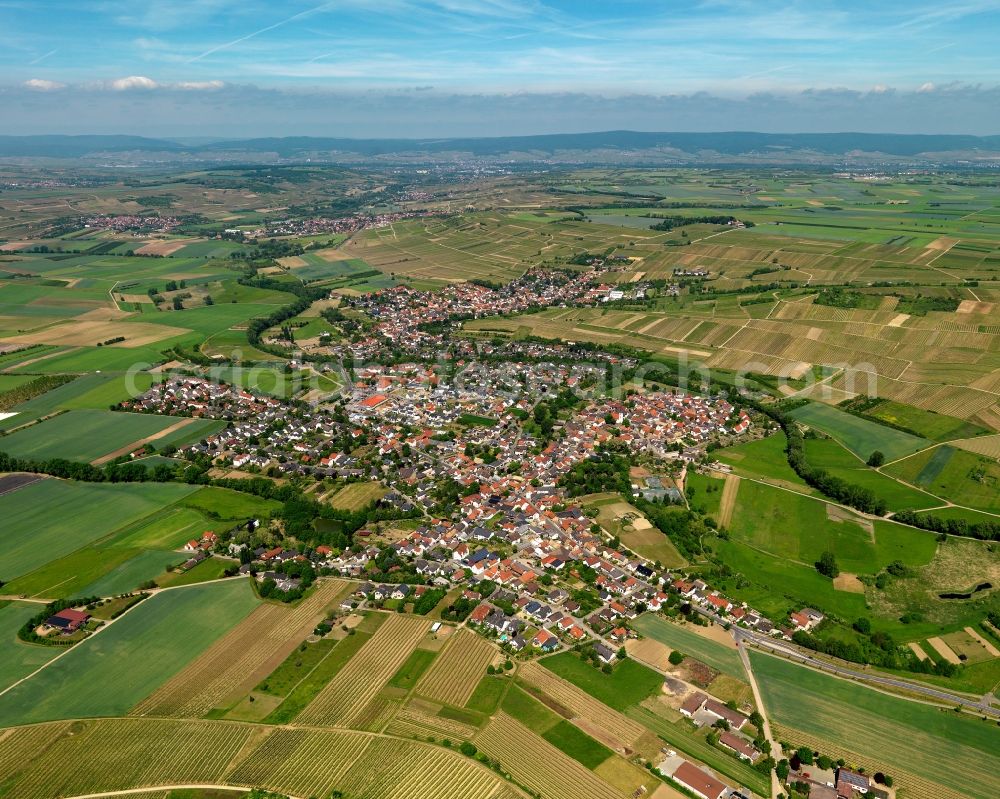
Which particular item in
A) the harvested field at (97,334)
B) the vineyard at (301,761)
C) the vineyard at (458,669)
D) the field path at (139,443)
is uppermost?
the harvested field at (97,334)

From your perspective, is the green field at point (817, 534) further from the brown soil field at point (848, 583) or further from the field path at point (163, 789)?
the field path at point (163, 789)

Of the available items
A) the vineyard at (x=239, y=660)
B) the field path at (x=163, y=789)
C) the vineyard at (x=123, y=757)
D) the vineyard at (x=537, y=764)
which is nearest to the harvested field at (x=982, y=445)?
the vineyard at (x=537, y=764)

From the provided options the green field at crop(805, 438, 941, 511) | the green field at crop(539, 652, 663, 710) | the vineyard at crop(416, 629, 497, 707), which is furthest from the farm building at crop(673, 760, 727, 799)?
the green field at crop(805, 438, 941, 511)

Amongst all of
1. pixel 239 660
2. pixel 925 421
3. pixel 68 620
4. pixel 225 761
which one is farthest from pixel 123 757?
pixel 925 421

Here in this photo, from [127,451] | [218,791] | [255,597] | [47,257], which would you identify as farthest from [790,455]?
[47,257]

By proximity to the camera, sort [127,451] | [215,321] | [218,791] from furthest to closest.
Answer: [215,321] → [127,451] → [218,791]

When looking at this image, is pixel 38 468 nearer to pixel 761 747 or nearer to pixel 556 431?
pixel 556 431

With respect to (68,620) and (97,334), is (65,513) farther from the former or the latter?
(97,334)
